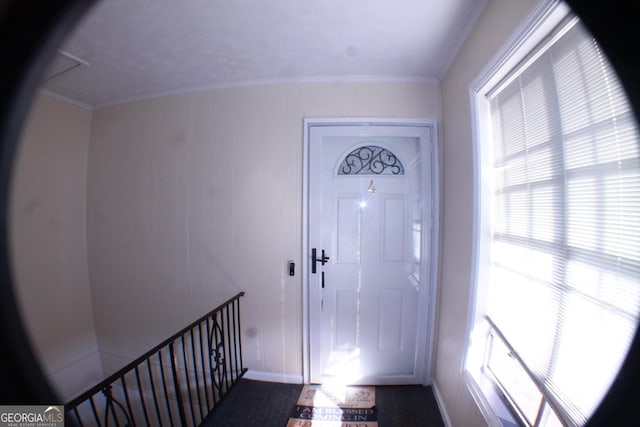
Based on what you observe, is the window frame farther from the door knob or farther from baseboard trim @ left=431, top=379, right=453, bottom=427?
the door knob

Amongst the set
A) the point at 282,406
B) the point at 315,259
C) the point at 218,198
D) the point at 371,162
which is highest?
the point at 371,162

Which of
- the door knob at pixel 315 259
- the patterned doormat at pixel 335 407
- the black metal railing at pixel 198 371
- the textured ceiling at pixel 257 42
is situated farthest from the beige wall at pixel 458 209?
the black metal railing at pixel 198 371

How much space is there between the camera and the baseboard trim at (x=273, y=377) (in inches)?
64.6

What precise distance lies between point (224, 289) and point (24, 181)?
1946 mm

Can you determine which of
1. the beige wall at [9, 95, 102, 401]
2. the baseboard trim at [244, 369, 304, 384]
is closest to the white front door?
the baseboard trim at [244, 369, 304, 384]

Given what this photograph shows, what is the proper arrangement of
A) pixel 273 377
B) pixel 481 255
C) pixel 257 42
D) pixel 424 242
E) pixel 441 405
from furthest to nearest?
pixel 273 377 < pixel 424 242 < pixel 441 405 < pixel 257 42 < pixel 481 255

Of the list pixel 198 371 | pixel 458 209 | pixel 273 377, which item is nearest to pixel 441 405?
pixel 273 377

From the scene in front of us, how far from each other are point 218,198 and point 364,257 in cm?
130

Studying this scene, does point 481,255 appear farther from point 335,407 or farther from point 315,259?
point 335,407

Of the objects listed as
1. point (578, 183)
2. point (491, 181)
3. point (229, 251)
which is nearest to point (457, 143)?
point (491, 181)

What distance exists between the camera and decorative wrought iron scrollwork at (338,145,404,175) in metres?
1.60

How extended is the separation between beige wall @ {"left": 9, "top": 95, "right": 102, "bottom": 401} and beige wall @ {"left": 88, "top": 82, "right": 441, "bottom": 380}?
8.1 inches

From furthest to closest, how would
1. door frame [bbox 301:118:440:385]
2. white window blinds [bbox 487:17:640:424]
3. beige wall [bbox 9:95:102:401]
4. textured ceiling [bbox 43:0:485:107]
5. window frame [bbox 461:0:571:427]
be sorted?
beige wall [bbox 9:95:102:401], door frame [bbox 301:118:440:385], textured ceiling [bbox 43:0:485:107], window frame [bbox 461:0:571:427], white window blinds [bbox 487:17:640:424]

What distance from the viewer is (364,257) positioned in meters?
1.62
